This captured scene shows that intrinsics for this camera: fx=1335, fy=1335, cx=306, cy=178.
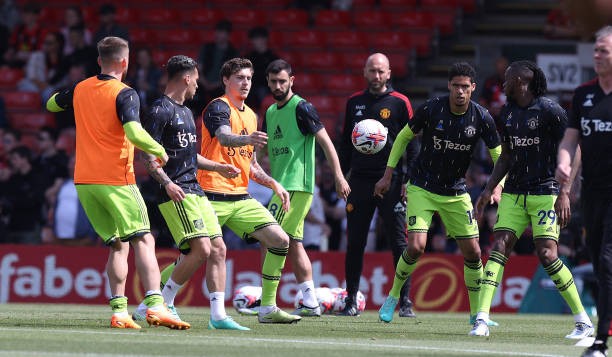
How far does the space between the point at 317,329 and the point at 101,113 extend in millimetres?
2605

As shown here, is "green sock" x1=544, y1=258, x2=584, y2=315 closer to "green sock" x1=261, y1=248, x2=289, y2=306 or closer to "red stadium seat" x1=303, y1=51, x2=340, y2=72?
"green sock" x1=261, y1=248, x2=289, y2=306

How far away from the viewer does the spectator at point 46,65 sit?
2328 cm

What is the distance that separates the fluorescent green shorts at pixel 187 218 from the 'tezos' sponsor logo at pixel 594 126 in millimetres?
3309

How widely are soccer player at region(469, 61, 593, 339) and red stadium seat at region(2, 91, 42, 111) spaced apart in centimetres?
1354

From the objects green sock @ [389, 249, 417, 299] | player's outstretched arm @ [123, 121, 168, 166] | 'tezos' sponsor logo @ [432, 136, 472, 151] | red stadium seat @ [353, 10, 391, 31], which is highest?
red stadium seat @ [353, 10, 391, 31]

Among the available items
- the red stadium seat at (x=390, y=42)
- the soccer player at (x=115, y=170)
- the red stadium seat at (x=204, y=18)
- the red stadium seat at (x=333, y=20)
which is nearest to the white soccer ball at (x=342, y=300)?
the soccer player at (x=115, y=170)

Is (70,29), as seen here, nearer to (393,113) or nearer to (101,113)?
(393,113)

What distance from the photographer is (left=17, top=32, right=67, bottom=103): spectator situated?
917 inches

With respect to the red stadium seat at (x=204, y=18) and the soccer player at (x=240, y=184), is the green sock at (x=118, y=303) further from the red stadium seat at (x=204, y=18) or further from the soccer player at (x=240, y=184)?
the red stadium seat at (x=204, y=18)

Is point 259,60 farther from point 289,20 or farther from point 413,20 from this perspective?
point 413,20

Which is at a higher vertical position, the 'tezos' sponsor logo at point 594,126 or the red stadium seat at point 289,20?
the red stadium seat at point 289,20

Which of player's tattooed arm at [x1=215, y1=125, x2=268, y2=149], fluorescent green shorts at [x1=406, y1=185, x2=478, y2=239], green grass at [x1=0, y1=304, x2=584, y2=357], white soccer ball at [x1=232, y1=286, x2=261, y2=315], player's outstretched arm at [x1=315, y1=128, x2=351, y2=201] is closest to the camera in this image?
green grass at [x1=0, y1=304, x2=584, y2=357]

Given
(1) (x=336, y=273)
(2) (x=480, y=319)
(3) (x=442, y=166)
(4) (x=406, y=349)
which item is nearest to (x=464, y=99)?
(3) (x=442, y=166)

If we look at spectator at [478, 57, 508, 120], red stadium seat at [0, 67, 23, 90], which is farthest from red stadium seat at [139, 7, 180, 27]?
spectator at [478, 57, 508, 120]
